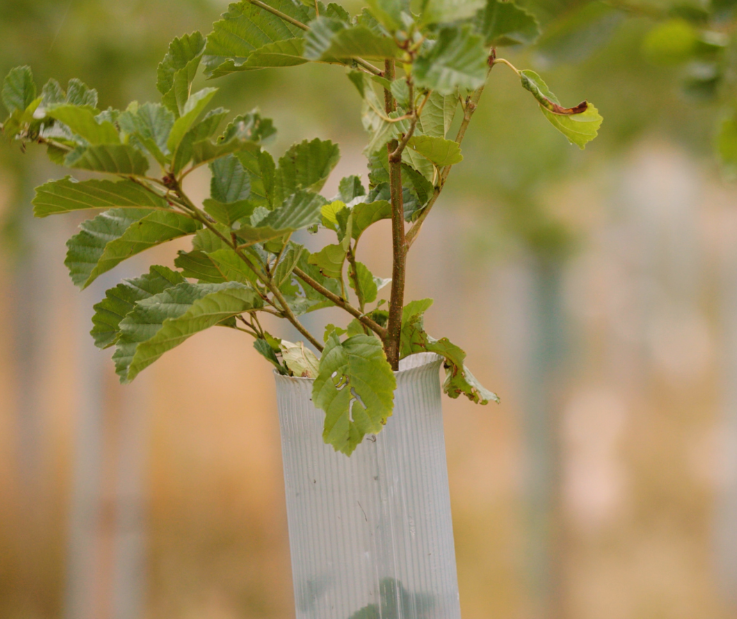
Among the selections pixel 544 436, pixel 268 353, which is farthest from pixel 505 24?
pixel 544 436

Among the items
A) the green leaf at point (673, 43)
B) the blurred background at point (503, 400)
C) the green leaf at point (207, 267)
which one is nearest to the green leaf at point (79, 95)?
the green leaf at point (207, 267)

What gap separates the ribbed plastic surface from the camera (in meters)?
0.45

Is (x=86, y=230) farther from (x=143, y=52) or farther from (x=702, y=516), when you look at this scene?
(x=702, y=516)

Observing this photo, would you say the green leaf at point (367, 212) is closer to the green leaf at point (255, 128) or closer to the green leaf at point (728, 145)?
the green leaf at point (255, 128)

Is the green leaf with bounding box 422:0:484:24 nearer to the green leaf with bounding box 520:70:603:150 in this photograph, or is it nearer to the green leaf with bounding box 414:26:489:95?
the green leaf with bounding box 414:26:489:95

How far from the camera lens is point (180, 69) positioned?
0.42m

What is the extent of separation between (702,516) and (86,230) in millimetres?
1461

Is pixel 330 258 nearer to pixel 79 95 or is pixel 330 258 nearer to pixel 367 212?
pixel 367 212

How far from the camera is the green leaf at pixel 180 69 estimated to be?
407 mm

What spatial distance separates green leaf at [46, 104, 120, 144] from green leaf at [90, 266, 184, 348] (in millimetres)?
131

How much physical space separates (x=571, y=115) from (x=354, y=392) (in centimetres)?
22

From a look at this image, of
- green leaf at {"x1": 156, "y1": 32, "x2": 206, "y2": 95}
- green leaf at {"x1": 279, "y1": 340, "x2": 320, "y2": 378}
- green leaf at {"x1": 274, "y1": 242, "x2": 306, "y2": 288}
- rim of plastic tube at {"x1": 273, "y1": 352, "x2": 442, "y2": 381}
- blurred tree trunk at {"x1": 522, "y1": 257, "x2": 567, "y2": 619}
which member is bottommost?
blurred tree trunk at {"x1": 522, "y1": 257, "x2": 567, "y2": 619}

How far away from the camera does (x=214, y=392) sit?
1.51 m

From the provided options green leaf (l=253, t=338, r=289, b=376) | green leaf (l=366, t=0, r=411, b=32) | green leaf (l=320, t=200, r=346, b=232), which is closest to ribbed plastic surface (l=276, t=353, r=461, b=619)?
green leaf (l=253, t=338, r=289, b=376)
